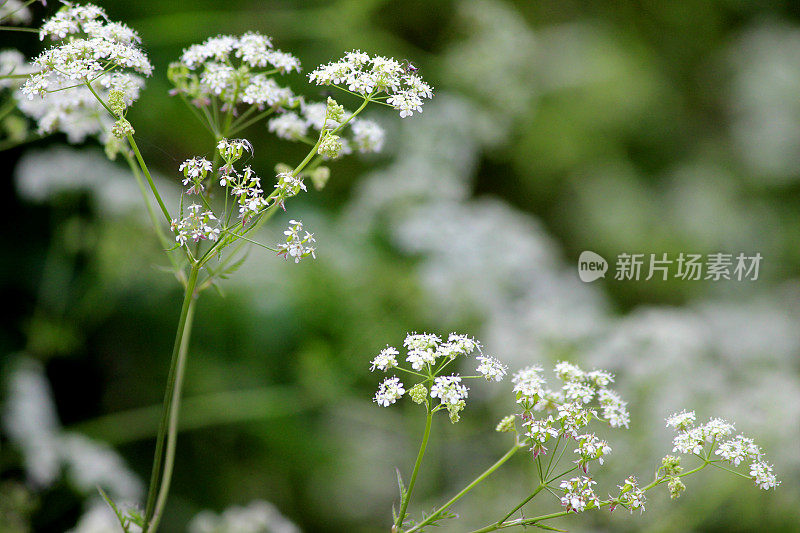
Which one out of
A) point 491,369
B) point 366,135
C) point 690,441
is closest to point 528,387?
point 491,369

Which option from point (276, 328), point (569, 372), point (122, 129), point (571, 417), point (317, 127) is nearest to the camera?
point (122, 129)

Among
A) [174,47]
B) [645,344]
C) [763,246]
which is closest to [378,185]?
[174,47]

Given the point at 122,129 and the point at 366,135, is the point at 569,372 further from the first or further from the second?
the point at 122,129

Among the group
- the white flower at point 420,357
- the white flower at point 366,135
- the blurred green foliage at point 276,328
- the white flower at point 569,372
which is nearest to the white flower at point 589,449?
the white flower at point 569,372

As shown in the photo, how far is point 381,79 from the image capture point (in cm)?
99

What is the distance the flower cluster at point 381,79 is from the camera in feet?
3.23

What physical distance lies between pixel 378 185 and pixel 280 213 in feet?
1.65

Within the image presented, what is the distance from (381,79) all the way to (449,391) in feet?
1.57

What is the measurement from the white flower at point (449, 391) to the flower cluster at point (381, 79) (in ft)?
1.32

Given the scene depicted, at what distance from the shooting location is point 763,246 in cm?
432

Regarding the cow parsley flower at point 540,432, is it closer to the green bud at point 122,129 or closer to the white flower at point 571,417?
the white flower at point 571,417

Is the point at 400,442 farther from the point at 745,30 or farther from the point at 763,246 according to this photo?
the point at 745,30

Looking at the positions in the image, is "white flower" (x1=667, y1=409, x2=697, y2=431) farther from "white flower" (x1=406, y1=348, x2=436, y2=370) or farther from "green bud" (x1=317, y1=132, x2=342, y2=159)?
"green bud" (x1=317, y1=132, x2=342, y2=159)

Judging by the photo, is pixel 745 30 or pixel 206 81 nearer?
pixel 206 81
